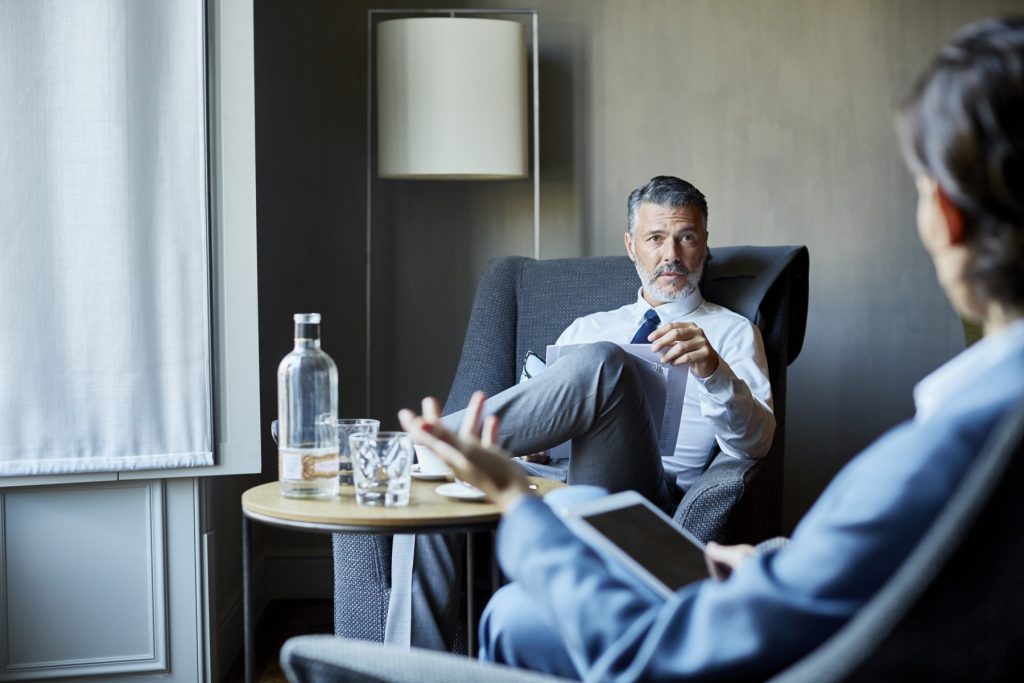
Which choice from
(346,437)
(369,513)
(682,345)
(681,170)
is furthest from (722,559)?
(681,170)

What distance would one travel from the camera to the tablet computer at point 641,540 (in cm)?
117

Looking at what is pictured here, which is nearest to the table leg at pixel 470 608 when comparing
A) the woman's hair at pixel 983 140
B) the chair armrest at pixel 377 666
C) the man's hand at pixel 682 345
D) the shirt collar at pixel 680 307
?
the man's hand at pixel 682 345

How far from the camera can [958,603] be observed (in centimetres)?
85

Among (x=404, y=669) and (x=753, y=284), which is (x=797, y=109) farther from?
(x=404, y=669)

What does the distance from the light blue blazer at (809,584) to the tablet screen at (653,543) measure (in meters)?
0.21

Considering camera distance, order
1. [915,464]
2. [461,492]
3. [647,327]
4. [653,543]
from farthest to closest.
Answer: [647,327]
[461,492]
[653,543]
[915,464]

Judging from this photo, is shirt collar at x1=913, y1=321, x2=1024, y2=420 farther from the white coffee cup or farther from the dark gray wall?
the dark gray wall

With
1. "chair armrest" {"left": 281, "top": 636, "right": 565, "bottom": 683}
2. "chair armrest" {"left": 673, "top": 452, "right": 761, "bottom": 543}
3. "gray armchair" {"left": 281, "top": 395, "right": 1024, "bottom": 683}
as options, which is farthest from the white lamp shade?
"gray armchair" {"left": 281, "top": 395, "right": 1024, "bottom": 683}

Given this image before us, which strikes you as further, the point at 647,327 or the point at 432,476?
the point at 647,327

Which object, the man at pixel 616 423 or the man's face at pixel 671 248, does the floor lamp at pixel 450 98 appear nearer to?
the man's face at pixel 671 248

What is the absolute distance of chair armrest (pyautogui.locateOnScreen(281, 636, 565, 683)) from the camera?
971 millimetres

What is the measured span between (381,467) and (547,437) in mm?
506

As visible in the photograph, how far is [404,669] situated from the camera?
984 millimetres

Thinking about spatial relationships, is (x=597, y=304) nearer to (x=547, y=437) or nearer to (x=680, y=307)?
(x=680, y=307)
